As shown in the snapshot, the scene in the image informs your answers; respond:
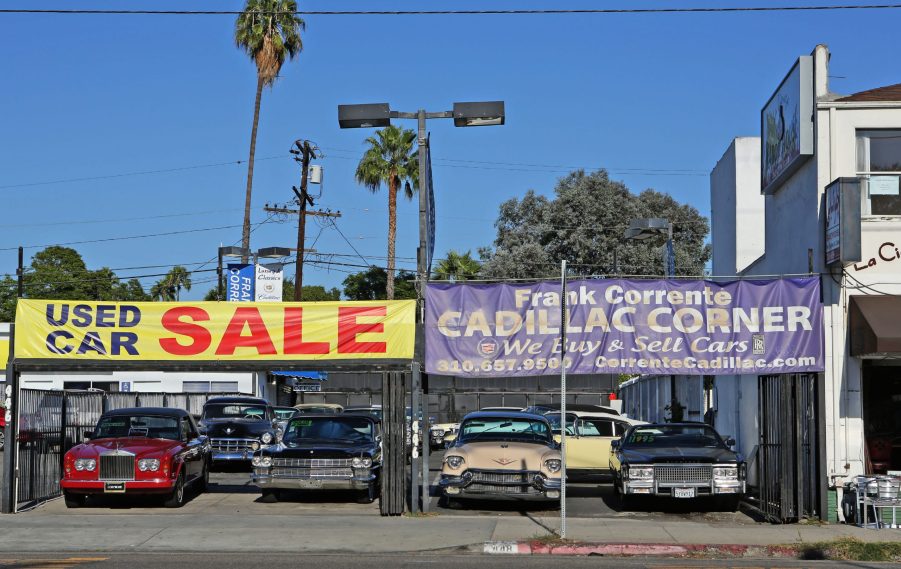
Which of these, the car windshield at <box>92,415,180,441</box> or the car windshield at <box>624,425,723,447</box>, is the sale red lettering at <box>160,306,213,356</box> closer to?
the car windshield at <box>92,415,180,441</box>

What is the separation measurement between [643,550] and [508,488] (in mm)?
3920

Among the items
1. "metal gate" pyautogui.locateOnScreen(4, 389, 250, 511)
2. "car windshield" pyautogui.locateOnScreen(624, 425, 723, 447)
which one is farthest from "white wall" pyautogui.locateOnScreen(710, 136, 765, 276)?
"metal gate" pyautogui.locateOnScreen(4, 389, 250, 511)

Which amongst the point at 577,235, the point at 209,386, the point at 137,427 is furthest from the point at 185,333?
the point at 577,235

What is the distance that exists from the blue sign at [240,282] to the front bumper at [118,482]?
71.1 feet

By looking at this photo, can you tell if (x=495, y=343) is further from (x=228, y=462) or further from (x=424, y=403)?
(x=228, y=462)

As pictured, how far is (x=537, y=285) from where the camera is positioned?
57.0ft

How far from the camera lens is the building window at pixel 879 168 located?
57.0ft

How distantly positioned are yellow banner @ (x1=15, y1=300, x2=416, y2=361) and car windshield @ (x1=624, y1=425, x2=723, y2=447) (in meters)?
4.86

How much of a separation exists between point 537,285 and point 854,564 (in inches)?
256

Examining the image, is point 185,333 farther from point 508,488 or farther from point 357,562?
point 357,562

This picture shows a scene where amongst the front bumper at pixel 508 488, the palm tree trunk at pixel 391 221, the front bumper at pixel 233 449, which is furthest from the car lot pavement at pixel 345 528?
the palm tree trunk at pixel 391 221

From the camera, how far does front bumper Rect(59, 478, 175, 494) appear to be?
17.6 meters

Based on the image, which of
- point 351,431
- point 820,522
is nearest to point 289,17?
point 351,431

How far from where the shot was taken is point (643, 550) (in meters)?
13.8
